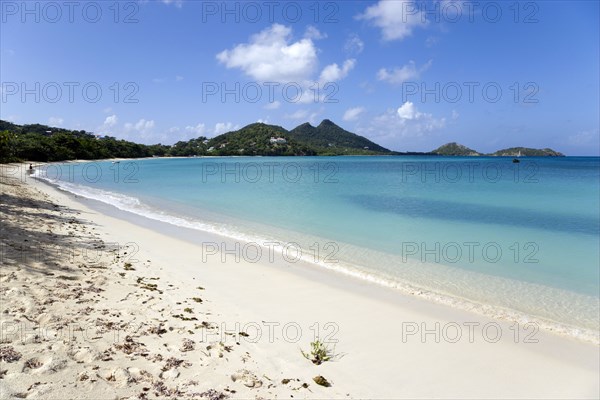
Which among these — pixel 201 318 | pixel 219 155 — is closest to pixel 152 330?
pixel 201 318

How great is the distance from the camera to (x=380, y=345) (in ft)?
18.8

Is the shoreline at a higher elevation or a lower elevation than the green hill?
lower

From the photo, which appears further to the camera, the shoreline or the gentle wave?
the gentle wave

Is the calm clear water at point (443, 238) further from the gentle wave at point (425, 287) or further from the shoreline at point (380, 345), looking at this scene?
the shoreline at point (380, 345)

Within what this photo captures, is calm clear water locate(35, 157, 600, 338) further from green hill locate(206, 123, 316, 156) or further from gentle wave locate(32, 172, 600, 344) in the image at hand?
green hill locate(206, 123, 316, 156)

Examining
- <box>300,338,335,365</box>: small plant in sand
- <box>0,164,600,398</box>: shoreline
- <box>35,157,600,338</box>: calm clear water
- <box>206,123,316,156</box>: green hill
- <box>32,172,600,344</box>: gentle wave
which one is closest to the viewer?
<box>0,164,600,398</box>: shoreline

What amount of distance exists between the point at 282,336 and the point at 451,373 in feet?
8.33

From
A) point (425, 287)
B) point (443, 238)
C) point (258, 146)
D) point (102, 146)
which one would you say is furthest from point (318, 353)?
point (258, 146)

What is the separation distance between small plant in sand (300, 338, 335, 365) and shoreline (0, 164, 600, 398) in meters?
0.11

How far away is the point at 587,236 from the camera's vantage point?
1593cm

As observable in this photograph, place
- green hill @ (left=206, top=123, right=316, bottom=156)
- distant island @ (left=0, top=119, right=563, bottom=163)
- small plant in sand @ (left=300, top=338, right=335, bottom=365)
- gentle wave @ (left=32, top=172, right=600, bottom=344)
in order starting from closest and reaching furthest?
small plant in sand @ (left=300, top=338, right=335, bottom=365) → gentle wave @ (left=32, top=172, right=600, bottom=344) → distant island @ (left=0, top=119, right=563, bottom=163) → green hill @ (left=206, top=123, right=316, bottom=156)

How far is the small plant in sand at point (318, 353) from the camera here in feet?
16.6

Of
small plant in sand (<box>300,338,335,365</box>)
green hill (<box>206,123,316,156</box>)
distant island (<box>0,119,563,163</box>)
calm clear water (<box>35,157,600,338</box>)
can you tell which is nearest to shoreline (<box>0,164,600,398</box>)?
small plant in sand (<box>300,338,335,365</box>)

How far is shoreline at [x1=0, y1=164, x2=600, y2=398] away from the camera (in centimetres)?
477
